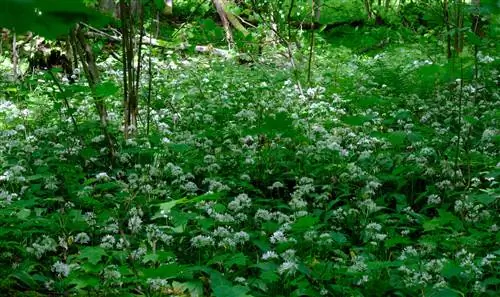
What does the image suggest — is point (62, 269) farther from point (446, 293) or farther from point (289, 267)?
point (446, 293)

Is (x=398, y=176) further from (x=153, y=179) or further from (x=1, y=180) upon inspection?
(x=1, y=180)

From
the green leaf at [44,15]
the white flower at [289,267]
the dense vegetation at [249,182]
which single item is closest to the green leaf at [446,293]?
the dense vegetation at [249,182]

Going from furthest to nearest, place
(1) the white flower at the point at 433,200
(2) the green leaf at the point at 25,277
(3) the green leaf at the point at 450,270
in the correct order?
(1) the white flower at the point at 433,200 < (2) the green leaf at the point at 25,277 < (3) the green leaf at the point at 450,270

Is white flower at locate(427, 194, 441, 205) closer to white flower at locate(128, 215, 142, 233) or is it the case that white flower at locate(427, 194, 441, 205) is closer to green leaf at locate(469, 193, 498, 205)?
green leaf at locate(469, 193, 498, 205)

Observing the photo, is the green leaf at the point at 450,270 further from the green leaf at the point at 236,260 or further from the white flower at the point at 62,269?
the white flower at the point at 62,269

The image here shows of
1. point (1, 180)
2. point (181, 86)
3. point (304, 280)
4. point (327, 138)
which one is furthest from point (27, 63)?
point (304, 280)

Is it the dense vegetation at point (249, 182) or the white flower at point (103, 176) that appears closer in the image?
the dense vegetation at point (249, 182)

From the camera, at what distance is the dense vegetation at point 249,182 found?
331cm

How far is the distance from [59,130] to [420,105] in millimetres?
4864

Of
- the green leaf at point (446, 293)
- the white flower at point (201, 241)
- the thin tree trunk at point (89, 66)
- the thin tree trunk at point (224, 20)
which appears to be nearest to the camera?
the green leaf at point (446, 293)

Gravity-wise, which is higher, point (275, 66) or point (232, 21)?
point (232, 21)

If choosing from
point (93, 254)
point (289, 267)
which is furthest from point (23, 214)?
point (289, 267)

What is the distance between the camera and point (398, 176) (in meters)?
5.16

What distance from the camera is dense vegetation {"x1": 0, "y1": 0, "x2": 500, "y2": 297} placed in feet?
10.9
